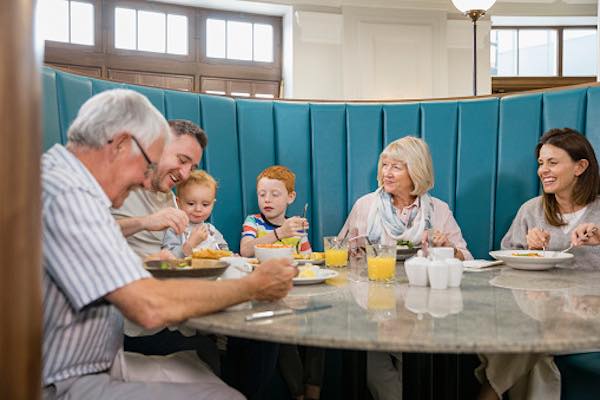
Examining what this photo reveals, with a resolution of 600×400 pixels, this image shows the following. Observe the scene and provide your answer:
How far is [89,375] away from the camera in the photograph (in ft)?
4.10

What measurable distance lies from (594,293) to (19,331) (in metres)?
1.30

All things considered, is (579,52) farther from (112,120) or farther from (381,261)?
(112,120)

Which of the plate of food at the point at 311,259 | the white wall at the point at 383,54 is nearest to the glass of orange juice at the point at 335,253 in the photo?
the plate of food at the point at 311,259

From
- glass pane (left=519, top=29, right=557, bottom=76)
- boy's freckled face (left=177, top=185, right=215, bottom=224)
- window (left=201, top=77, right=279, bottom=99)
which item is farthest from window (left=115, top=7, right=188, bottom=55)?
boy's freckled face (left=177, top=185, right=215, bottom=224)

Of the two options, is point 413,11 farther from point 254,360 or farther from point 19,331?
point 19,331

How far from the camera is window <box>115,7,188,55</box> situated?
605 cm

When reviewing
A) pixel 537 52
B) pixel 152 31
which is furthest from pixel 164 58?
pixel 537 52

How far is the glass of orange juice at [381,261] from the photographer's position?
1.61m

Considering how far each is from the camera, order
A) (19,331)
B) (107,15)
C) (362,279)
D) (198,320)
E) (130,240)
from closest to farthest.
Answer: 1. (19,331)
2. (198,320)
3. (362,279)
4. (130,240)
5. (107,15)

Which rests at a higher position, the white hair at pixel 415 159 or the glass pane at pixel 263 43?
the glass pane at pixel 263 43

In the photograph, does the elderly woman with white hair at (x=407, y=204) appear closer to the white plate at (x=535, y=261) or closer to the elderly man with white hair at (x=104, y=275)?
the white plate at (x=535, y=261)

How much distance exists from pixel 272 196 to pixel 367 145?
602mm

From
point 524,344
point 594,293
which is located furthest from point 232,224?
point 524,344

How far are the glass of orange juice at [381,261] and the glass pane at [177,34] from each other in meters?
5.19
